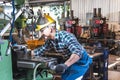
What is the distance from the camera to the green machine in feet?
5.19

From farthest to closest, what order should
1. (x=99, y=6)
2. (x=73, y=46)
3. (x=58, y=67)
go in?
(x=99, y=6) → (x=73, y=46) → (x=58, y=67)

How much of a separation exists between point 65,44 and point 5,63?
69 centimetres

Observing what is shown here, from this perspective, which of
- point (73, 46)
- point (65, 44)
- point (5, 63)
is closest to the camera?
point (5, 63)

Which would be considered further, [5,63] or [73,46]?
[73,46]

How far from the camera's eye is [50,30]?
2.07 metres

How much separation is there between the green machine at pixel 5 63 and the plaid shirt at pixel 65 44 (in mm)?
608

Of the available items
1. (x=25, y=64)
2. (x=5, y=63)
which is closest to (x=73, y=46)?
(x=25, y=64)

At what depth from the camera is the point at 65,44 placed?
84.0 inches

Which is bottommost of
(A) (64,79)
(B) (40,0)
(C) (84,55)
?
(A) (64,79)

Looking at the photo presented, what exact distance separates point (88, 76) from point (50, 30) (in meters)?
1.76

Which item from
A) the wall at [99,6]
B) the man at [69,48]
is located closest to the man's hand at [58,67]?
the man at [69,48]

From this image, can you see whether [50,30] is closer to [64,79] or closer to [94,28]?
[64,79]

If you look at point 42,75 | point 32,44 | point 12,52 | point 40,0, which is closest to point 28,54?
point 12,52

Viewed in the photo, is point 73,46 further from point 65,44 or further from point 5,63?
point 5,63
